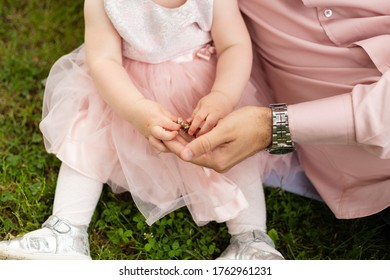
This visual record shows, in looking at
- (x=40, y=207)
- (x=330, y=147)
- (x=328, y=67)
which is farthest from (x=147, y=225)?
(x=328, y=67)

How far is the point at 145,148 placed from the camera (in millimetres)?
1739

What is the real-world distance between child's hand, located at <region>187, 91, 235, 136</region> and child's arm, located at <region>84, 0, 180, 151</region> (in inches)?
2.0

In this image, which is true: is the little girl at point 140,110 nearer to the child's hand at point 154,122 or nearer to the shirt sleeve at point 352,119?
the child's hand at point 154,122

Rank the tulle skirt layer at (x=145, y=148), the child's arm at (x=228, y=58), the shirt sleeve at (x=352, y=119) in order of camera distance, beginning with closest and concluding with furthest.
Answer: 1. the shirt sleeve at (x=352, y=119)
2. the child's arm at (x=228, y=58)
3. the tulle skirt layer at (x=145, y=148)

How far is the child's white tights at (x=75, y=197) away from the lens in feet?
5.71

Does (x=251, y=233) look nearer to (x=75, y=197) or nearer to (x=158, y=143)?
(x=158, y=143)

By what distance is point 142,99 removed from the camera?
1.60 metres

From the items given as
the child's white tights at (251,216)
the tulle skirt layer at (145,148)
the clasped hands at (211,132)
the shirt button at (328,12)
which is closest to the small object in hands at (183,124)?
→ the clasped hands at (211,132)

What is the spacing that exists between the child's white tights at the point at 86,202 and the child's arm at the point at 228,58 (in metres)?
0.33

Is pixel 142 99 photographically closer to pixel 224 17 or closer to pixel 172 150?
pixel 172 150

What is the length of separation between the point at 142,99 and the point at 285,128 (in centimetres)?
40

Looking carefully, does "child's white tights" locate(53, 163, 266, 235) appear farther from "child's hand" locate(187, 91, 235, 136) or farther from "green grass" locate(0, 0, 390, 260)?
"child's hand" locate(187, 91, 235, 136)

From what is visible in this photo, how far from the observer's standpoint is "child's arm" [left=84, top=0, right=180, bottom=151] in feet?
5.08

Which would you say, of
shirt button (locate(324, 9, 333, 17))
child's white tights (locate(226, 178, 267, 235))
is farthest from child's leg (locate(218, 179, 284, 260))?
shirt button (locate(324, 9, 333, 17))
